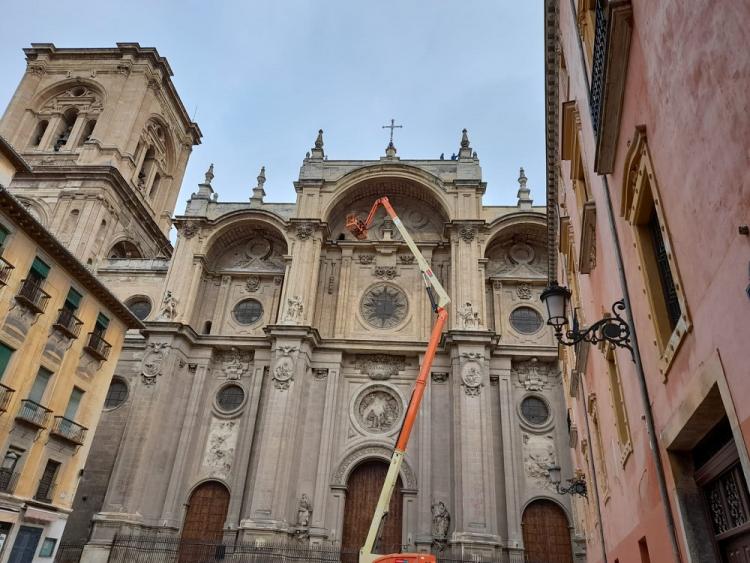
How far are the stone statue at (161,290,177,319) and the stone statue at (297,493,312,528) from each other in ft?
34.4

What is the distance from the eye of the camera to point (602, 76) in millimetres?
6090

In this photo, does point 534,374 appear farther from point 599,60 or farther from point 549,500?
point 599,60

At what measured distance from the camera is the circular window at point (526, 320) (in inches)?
1050

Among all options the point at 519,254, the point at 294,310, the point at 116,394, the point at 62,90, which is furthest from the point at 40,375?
the point at 62,90

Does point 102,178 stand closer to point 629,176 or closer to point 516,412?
point 516,412

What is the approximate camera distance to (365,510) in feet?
76.2

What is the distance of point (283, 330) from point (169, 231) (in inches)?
794

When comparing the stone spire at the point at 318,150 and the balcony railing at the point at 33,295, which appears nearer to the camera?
the balcony railing at the point at 33,295

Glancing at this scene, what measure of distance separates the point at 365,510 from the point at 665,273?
2040 cm

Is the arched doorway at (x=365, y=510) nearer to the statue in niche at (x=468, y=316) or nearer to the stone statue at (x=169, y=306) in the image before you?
the statue in niche at (x=468, y=316)

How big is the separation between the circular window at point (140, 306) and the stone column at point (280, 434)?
7.46 metres

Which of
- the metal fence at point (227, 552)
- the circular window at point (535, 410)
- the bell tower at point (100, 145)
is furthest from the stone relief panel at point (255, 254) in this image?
the circular window at point (535, 410)

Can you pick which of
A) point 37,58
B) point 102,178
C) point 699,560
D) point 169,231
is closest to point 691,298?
point 699,560

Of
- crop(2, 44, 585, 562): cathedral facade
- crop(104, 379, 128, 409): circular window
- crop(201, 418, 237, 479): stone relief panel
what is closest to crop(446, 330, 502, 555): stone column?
crop(2, 44, 585, 562): cathedral facade
